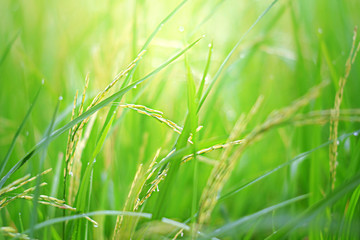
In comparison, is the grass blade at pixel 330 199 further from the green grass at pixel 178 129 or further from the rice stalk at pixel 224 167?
the rice stalk at pixel 224 167

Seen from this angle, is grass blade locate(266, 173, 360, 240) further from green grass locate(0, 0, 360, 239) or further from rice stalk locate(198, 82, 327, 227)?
rice stalk locate(198, 82, 327, 227)

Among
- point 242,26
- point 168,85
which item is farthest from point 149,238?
point 242,26

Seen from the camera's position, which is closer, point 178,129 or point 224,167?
point 224,167

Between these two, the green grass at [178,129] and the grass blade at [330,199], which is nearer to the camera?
the grass blade at [330,199]

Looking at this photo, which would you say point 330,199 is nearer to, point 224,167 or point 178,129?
point 224,167

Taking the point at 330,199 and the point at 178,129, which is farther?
the point at 178,129

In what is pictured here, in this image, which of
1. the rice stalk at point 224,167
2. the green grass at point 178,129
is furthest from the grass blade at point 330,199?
the rice stalk at point 224,167

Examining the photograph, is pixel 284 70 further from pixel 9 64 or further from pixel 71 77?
pixel 9 64

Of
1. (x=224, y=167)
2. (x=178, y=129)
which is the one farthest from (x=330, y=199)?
(x=178, y=129)
